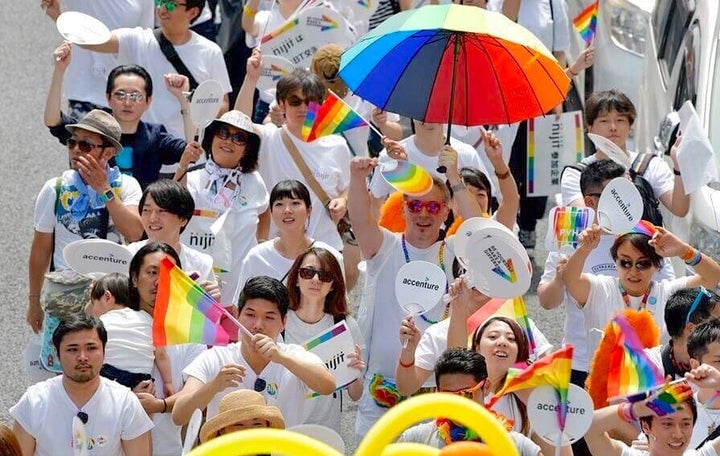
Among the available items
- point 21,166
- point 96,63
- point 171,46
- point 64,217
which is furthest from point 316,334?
point 21,166

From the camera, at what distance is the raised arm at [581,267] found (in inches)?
297

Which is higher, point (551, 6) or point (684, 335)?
point (551, 6)

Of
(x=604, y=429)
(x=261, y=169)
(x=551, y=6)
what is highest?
(x=551, y=6)

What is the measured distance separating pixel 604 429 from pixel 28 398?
2184 mm

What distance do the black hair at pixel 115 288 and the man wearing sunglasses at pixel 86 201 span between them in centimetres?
79

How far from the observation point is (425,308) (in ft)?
24.3

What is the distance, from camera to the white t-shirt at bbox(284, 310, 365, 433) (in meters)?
7.35

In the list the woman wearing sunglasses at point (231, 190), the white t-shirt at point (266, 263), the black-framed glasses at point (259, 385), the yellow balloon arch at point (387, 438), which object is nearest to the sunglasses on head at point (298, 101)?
the woman wearing sunglasses at point (231, 190)

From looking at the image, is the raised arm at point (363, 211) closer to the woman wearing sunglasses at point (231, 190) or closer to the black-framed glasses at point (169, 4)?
the woman wearing sunglasses at point (231, 190)

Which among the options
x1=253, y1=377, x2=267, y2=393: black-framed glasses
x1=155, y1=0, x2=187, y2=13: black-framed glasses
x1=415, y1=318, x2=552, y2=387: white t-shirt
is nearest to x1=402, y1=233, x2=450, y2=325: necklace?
x1=415, y1=318, x2=552, y2=387: white t-shirt

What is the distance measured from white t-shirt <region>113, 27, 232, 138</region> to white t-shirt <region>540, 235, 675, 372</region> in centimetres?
269

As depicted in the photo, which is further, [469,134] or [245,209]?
[469,134]

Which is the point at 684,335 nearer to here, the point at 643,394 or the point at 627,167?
the point at 643,394

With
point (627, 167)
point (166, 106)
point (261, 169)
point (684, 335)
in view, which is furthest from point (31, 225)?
point (684, 335)
